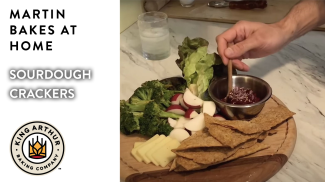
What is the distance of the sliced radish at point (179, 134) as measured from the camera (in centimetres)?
133

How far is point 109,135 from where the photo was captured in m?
0.90

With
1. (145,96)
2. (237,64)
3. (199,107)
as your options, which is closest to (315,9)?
(237,64)

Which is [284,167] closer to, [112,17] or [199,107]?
[199,107]

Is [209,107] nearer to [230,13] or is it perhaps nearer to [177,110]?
[177,110]

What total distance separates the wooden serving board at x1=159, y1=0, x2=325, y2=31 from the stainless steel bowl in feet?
2.82

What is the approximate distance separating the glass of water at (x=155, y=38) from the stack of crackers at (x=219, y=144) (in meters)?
0.78

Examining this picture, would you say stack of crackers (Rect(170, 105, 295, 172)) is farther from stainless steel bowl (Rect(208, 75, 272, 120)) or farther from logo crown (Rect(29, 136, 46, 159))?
logo crown (Rect(29, 136, 46, 159))

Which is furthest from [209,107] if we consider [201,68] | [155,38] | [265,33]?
[155,38]

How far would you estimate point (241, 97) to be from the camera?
141 centimetres

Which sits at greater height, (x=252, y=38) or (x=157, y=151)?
(x=252, y=38)

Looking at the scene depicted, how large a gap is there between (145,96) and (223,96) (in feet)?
1.01

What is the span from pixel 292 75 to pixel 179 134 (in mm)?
721

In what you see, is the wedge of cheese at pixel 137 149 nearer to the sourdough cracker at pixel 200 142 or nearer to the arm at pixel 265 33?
the sourdough cracker at pixel 200 142

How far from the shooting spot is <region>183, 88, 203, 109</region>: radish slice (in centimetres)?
143
